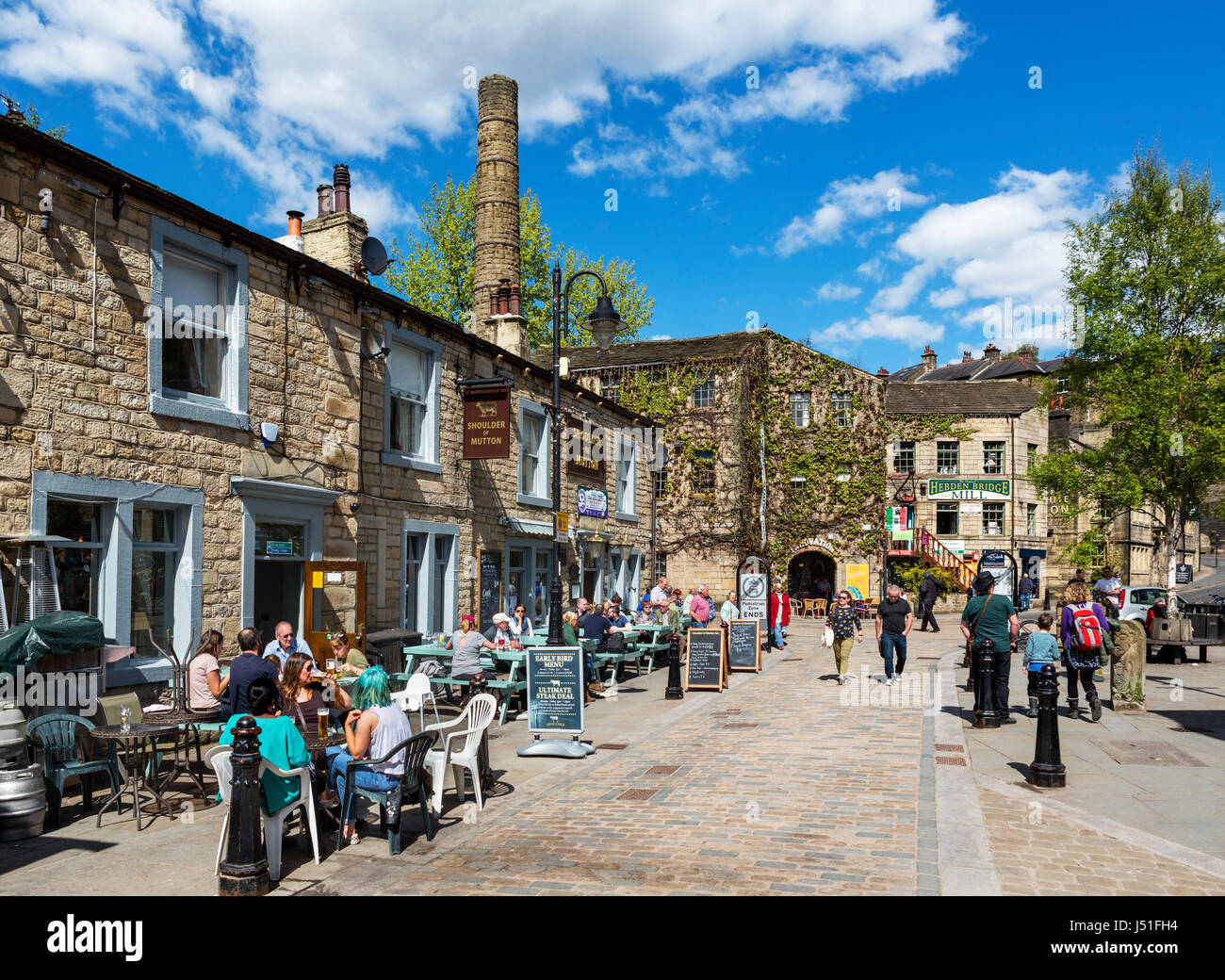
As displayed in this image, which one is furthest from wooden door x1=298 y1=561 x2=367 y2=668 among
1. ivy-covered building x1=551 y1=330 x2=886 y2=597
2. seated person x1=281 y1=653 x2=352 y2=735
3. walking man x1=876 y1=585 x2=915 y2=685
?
ivy-covered building x1=551 y1=330 x2=886 y2=597

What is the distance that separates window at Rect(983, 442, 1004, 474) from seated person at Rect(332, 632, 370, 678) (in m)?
35.8

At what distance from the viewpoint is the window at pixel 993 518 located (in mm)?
41062

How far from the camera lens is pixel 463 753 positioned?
8094 millimetres

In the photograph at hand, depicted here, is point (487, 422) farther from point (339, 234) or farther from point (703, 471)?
point (703, 471)

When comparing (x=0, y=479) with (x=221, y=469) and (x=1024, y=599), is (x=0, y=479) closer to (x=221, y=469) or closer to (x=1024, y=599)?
(x=221, y=469)

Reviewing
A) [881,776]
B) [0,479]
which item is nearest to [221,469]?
[0,479]

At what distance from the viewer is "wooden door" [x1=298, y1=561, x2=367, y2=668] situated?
12.8m

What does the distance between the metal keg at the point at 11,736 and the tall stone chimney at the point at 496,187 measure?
77.5ft

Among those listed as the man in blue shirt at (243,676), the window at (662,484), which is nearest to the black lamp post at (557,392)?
the man in blue shirt at (243,676)

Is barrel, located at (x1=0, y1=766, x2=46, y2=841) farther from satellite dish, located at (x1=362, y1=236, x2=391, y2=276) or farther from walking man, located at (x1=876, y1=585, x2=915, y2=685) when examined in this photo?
walking man, located at (x1=876, y1=585, x2=915, y2=685)

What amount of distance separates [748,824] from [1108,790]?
11.9 ft

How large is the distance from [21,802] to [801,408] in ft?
110

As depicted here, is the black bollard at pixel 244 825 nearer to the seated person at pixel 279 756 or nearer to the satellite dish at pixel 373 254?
the seated person at pixel 279 756

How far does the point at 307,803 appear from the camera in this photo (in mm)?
6566
